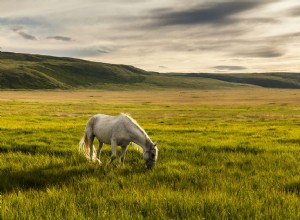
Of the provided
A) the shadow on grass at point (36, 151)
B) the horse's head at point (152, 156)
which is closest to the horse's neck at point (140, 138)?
the horse's head at point (152, 156)

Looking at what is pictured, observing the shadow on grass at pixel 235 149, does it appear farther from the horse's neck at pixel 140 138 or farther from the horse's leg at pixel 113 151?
the horse's leg at pixel 113 151

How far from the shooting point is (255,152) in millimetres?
17047

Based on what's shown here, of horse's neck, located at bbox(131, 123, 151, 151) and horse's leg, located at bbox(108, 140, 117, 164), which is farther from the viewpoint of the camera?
horse's leg, located at bbox(108, 140, 117, 164)

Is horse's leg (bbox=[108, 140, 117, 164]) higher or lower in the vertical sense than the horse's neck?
lower

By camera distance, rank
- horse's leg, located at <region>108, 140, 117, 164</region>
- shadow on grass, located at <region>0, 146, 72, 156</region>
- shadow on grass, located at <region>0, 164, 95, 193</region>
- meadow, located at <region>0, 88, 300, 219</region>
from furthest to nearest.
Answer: shadow on grass, located at <region>0, 146, 72, 156</region> → horse's leg, located at <region>108, 140, 117, 164</region> → shadow on grass, located at <region>0, 164, 95, 193</region> → meadow, located at <region>0, 88, 300, 219</region>

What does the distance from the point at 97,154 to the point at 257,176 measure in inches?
290

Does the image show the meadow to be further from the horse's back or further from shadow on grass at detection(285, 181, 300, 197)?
the horse's back

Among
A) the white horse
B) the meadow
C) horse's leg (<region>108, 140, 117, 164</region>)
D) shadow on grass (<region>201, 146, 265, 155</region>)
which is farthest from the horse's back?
shadow on grass (<region>201, 146, 265, 155</region>)

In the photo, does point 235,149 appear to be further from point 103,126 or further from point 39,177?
point 39,177

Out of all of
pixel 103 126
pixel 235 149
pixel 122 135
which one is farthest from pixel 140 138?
pixel 235 149

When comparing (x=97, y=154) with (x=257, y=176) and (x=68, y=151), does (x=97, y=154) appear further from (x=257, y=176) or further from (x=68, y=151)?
(x=257, y=176)

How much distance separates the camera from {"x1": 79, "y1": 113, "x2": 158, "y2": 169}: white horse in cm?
1250

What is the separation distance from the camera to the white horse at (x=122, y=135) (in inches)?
492

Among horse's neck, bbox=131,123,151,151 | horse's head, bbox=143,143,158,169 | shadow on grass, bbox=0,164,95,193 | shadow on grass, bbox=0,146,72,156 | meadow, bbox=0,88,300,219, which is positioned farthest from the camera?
shadow on grass, bbox=0,146,72,156
